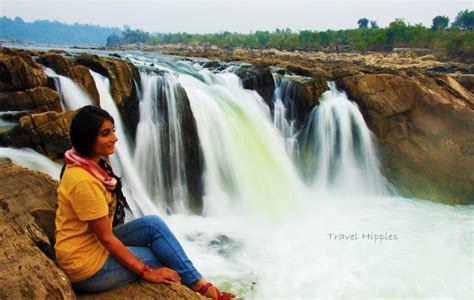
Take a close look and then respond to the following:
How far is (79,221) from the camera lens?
2.70 meters

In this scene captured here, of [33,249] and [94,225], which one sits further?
[33,249]

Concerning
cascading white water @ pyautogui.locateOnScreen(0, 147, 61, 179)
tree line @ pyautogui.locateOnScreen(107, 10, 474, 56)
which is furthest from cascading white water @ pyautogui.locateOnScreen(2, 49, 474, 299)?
tree line @ pyautogui.locateOnScreen(107, 10, 474, 56)

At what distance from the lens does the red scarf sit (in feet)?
8.73

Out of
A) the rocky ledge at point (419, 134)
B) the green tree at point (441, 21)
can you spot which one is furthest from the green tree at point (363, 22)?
the rocky ledge at point (419, 134)

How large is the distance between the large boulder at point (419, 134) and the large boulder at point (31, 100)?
870 cm

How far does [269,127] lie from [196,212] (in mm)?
3562

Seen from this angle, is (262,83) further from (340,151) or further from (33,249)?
(33,249)

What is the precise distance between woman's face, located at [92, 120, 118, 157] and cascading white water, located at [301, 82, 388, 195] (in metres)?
8.66

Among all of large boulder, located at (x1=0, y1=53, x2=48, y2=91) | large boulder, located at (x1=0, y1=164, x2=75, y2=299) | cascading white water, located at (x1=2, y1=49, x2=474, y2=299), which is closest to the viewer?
large boulder, located at (x1=0, y1=164, x2=75, y2=299)

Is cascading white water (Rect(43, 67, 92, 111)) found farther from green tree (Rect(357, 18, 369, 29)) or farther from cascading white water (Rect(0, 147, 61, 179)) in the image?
green tree (Rect(357, 18, 369, 29))

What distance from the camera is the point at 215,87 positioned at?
1099 centimetres

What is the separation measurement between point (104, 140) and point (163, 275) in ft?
3.66

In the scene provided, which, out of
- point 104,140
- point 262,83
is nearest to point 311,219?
point 262,83

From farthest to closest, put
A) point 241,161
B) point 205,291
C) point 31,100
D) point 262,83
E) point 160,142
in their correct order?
point 262,83 < point 241,161 < point 160,142 < point 31,100 < point 205,291
